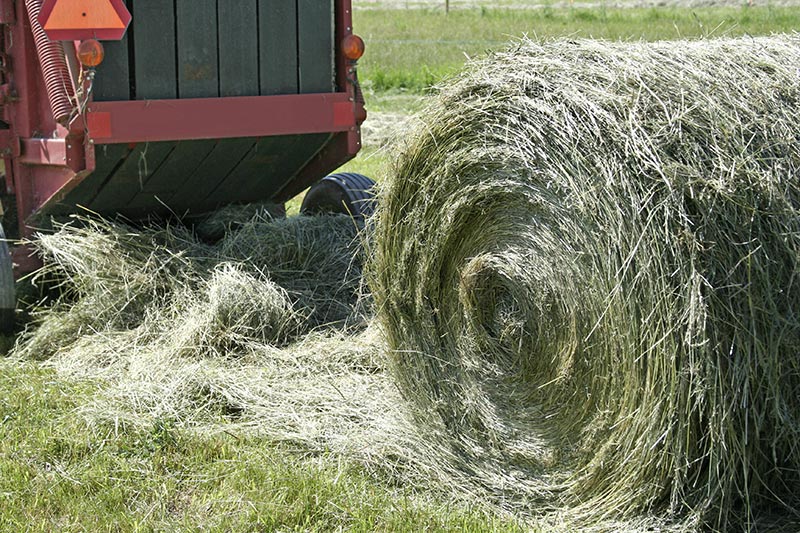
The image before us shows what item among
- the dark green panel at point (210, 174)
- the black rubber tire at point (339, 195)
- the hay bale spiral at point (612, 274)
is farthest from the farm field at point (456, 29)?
the hay bale spiral at point (612, 274)

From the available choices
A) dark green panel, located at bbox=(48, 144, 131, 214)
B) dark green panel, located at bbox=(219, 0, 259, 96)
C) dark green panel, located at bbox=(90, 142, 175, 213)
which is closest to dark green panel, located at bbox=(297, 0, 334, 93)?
dark green panel, located at bbox=(219, 0, 259, 96)

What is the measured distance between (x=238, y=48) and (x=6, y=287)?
1847 mm

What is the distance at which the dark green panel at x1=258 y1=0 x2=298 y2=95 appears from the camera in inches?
253

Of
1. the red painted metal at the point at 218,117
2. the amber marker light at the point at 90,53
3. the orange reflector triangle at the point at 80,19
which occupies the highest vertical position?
the orange reflector triangle at the point at 80,19

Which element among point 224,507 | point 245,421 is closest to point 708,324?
point 224,507

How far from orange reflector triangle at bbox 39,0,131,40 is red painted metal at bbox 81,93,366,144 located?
38 centimetres

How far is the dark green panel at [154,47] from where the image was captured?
19.8 ft

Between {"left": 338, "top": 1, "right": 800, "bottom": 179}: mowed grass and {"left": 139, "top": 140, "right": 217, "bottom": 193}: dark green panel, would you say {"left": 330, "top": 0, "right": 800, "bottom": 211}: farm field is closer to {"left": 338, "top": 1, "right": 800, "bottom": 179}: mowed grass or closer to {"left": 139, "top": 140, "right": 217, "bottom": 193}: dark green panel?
{"left": 338, "top": 1, "right": 800, "bottom": 179}: mowed grass

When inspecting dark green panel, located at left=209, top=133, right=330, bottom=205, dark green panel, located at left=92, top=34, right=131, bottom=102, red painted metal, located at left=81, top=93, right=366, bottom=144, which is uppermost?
dark green panel, located at left=92, top=34, right=131, bottom=102

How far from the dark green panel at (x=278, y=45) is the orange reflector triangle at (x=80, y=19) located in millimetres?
950

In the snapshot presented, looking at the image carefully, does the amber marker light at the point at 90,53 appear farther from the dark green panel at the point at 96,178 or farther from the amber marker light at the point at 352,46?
the amber marker light at the point at 352,46

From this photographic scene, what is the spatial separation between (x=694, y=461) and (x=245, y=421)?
2.07m

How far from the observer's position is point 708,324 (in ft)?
10.3

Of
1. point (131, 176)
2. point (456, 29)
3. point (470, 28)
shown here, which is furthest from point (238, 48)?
point (456, 29)
